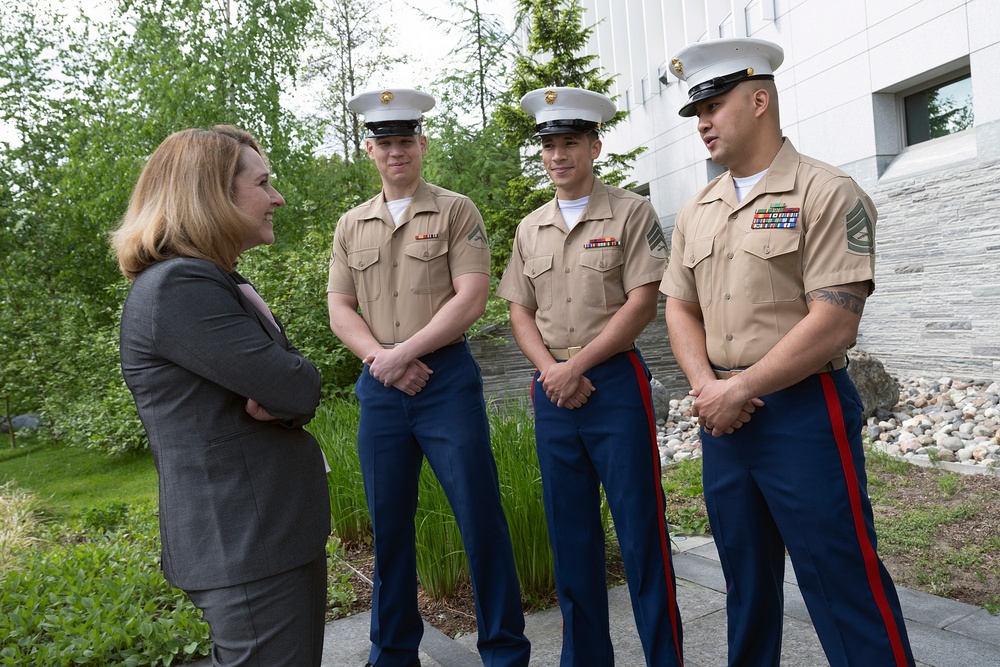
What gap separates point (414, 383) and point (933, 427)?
562cm

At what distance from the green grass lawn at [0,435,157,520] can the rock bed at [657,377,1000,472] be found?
4.86 m

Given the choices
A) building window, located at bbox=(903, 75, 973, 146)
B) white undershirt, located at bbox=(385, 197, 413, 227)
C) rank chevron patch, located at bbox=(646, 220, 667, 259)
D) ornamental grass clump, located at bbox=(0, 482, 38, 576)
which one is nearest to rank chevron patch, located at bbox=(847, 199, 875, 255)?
rank chevron patch, located at bbox=(646, 220, 667, 259)

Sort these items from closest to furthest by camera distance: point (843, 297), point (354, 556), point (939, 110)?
1. point (843, 297)
2. point (354, 556)
3. point (939, 110)

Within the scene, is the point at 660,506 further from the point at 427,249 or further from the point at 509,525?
the point at 427,249

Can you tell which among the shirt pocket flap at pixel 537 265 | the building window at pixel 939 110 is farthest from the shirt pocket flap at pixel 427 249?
the building window at pixel 939 110

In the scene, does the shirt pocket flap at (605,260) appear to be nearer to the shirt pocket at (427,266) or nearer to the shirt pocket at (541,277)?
the shirt pocket at (541,277)

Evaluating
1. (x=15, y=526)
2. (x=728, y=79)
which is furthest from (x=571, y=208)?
(x=15, y=526)

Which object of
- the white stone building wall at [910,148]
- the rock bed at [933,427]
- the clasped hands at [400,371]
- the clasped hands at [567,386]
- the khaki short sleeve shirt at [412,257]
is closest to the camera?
the clasped hands at [567,386]

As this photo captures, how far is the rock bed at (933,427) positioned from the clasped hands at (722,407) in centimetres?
364

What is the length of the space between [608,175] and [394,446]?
11.6 m

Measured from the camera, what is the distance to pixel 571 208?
3.11 metres

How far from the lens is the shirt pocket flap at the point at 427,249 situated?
313 centimetres

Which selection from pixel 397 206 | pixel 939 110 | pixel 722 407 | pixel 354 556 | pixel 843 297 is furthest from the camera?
pixel 939 110

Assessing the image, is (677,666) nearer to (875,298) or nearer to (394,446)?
(394,446)
